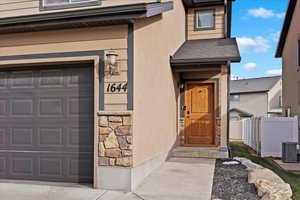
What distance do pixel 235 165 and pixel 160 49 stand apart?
147 inches

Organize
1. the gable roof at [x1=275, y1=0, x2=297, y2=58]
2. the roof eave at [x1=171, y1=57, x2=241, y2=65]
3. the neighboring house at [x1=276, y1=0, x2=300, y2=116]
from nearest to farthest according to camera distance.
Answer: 1. the roof eave at [x1=171, y1=57, x2=241, y2=65]
2. the neighboring house at [x1=276, y1=0, x2=300, y2=116]
3. the gable roof at [x1=275, y1=0, x2=297, y2=58]

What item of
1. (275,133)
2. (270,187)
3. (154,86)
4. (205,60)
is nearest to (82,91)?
(154,86)

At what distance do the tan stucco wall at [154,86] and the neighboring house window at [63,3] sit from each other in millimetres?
1388

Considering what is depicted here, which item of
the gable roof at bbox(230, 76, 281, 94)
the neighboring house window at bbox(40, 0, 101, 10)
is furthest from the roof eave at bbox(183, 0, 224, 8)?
the gable roof at bbox(230, 76, 281, 94)

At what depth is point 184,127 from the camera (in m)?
10.6

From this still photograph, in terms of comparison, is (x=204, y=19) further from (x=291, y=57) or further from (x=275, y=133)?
(x=291, y=57)

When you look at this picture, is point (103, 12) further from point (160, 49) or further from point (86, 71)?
point (160, 49)

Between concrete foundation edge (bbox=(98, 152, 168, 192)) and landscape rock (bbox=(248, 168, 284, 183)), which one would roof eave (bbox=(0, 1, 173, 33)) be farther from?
landscape rock (bbox=(248, 168, 284, 183))

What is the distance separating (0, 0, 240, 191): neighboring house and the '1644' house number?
2cm

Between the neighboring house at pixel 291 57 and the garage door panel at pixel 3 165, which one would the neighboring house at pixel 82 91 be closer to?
the garage door panel at pixel 3 165

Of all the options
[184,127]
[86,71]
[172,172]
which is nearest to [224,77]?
[184,127]

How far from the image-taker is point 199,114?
10.5 m

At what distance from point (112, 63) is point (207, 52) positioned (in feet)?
16.3

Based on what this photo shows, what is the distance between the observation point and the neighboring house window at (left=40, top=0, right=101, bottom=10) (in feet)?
21.7
